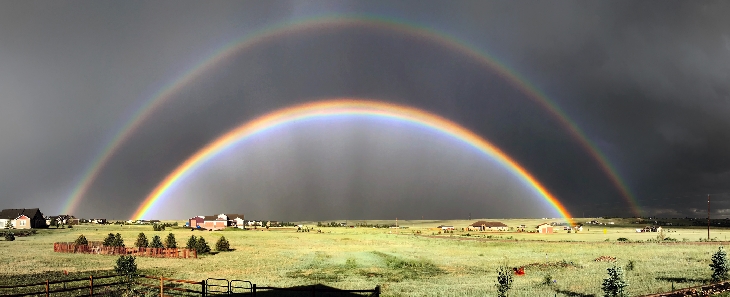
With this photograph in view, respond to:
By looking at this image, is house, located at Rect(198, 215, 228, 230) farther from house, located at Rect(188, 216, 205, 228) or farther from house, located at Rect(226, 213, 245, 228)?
house, located at Rect(226, 213, 245, 228)

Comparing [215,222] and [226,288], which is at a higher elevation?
[226,288]

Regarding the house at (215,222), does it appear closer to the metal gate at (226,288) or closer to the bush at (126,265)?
the bush at (126,265)

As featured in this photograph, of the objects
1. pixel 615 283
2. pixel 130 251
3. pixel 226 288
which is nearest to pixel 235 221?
pixel 130 251

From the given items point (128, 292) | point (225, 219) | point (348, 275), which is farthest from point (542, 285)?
point (225, 219)

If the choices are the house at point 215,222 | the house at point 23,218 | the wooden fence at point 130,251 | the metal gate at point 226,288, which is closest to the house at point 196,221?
the house at point 215,222

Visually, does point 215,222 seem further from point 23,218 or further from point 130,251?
point 130,251

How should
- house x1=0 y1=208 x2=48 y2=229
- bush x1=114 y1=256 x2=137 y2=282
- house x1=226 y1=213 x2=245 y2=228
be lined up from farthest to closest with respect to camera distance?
house x1=226 y1=213 x2=245 y2=228
house x1=0 y1=208 x2=48 y2=229
bush x1=114 y1=256 x2=137 y2=282

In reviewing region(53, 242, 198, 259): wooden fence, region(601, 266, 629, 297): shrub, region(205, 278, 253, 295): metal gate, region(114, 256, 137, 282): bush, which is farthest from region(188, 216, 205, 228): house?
region(601, 266, 629, 297): shrub
